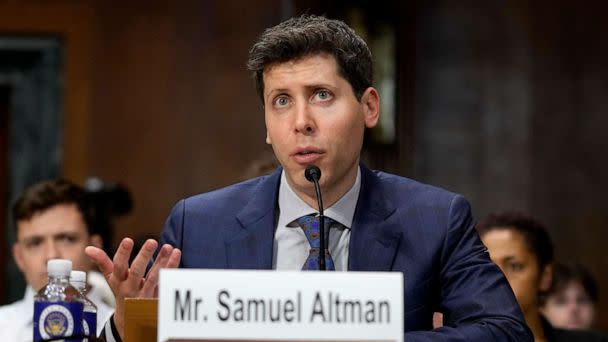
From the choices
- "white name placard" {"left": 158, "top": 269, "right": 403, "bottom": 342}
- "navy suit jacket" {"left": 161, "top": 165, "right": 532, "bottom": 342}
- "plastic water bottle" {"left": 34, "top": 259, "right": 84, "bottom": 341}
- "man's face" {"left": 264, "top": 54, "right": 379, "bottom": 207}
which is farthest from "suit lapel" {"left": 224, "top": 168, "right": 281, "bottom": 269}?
"white name placard" {"left": 158, "top": 269, "right": 403, "bottom": 342}

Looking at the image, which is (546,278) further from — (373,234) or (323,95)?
(323,95)

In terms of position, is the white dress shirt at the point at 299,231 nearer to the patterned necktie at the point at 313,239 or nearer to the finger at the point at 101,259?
the patterned necktie at the point at 313,239

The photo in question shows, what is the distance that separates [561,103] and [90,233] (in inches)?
140

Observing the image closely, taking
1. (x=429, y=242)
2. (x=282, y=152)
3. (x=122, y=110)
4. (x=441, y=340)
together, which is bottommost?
(x=441, y=340)

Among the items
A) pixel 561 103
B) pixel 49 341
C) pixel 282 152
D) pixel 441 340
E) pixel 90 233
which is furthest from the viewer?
pixel 561 103

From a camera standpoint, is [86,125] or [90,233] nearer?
[90,233]

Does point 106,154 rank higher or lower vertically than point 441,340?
higher

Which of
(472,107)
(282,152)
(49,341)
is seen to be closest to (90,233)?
(282,152)

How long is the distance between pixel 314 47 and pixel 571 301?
3.38m

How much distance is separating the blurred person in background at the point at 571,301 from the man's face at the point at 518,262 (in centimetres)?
→ 140

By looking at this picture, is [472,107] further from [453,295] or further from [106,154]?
[453,295]

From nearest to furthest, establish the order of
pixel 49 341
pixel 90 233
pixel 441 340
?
1. pixel 49 341
2. pixel 441 340
3. pixel 90 233

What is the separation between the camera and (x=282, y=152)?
9.14 ft

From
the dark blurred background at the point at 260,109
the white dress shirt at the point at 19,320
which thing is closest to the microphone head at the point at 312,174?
the white dress shirt at the point at 19,320
